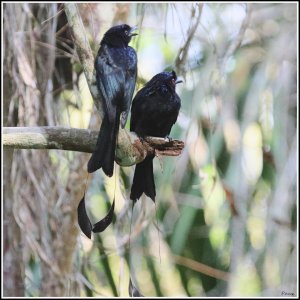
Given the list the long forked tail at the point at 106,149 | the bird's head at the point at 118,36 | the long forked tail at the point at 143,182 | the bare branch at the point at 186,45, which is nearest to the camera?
the long forked tail at the point at 106,149

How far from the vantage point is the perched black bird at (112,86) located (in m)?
2.43

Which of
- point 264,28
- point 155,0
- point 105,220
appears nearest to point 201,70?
point 155,0

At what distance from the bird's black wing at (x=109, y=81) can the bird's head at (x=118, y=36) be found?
0.65ft

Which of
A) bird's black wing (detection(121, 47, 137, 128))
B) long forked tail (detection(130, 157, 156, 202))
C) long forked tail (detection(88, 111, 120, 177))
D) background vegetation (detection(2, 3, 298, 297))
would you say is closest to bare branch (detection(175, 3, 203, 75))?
background vegetation (detection(2, 3, 298, 297))

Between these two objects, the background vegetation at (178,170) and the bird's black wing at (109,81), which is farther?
the background vegetation at (178,170)

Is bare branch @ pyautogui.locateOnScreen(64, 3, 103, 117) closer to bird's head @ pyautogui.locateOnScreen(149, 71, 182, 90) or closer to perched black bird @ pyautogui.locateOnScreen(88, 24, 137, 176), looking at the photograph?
perched black bird @ pyautogui.locateOnScreen(88, 24, 137, 176)

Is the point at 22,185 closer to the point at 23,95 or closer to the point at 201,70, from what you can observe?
the point at 23,95

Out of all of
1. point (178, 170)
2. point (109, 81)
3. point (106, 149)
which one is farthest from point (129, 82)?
point (178, 170)

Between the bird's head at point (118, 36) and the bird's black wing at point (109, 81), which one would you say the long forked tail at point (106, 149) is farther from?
the bird's head at point (118, 36)

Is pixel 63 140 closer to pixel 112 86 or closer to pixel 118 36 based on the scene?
pixel 112 86

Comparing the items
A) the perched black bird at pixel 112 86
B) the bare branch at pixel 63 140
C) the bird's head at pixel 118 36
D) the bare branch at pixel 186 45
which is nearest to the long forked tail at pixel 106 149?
the perched black bird at pixel 112 86

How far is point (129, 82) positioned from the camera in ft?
9.13

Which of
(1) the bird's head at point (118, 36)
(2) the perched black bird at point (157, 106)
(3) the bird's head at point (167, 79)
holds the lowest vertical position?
(2) the perched black bird at point (157, 106)

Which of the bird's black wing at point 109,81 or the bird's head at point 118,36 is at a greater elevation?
the bird's head at point 118,36
